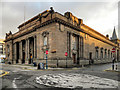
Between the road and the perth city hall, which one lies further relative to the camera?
the perth city hall

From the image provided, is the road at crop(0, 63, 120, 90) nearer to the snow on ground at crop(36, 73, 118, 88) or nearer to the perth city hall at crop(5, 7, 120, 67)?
the snow on ground at crop(36, 73, 118, 88)

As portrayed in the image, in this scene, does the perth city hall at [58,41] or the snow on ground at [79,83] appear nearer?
the snow on ground at [79,83]

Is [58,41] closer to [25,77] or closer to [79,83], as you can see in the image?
[25,77]

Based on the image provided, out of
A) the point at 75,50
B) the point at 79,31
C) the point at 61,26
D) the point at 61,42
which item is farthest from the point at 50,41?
the point at 79,31

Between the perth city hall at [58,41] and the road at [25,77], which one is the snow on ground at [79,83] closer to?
the road at [25,77]

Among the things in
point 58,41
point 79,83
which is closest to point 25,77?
point 79,83

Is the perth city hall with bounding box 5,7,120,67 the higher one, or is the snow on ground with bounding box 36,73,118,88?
the perth city hall with bounding box 5,7,120,67

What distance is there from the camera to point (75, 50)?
24.1m

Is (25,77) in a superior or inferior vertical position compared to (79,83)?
inferior

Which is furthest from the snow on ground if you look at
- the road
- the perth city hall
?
the perth city hall

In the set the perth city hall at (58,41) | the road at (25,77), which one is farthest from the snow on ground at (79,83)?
the perth city hall at (58,41)

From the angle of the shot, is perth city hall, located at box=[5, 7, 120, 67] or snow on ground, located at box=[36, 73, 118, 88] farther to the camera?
perth city hall, located at box=[5, 7, 120, 67]

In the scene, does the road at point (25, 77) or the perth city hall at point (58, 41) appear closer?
the road at point (25, 77)

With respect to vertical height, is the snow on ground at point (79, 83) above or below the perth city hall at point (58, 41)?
below
